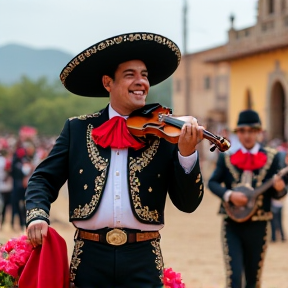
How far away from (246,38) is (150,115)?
30.4 metres

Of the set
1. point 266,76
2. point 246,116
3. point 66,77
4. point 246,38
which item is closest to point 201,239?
point 246,116

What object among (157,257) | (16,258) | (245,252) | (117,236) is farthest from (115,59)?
(245,252)

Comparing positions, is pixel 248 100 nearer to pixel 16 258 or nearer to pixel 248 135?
pixel 248 135

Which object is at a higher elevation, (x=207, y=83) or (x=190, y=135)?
(x=207, y=83)

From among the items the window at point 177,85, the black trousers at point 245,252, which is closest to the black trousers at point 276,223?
the black trousers at point 245,252

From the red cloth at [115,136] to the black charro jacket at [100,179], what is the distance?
0.14ft

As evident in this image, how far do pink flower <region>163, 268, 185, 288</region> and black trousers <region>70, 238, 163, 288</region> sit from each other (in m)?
0.15

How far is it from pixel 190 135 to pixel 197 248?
364 inches

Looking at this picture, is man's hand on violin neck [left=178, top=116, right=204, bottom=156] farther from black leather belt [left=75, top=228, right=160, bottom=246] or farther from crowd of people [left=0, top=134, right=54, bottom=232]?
crowd of people [left=0, top=134, right=54, bottom=232]

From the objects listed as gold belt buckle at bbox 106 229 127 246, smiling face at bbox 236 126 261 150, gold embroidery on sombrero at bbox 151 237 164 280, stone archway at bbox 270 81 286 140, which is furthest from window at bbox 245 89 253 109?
gold belt buckle at bbox 106 229 127 246

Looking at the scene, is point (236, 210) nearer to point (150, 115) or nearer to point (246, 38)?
point (150, 115)

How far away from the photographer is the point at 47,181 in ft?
14.3

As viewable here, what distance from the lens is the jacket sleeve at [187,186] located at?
13.6 ft

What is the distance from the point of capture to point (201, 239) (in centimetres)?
1428
